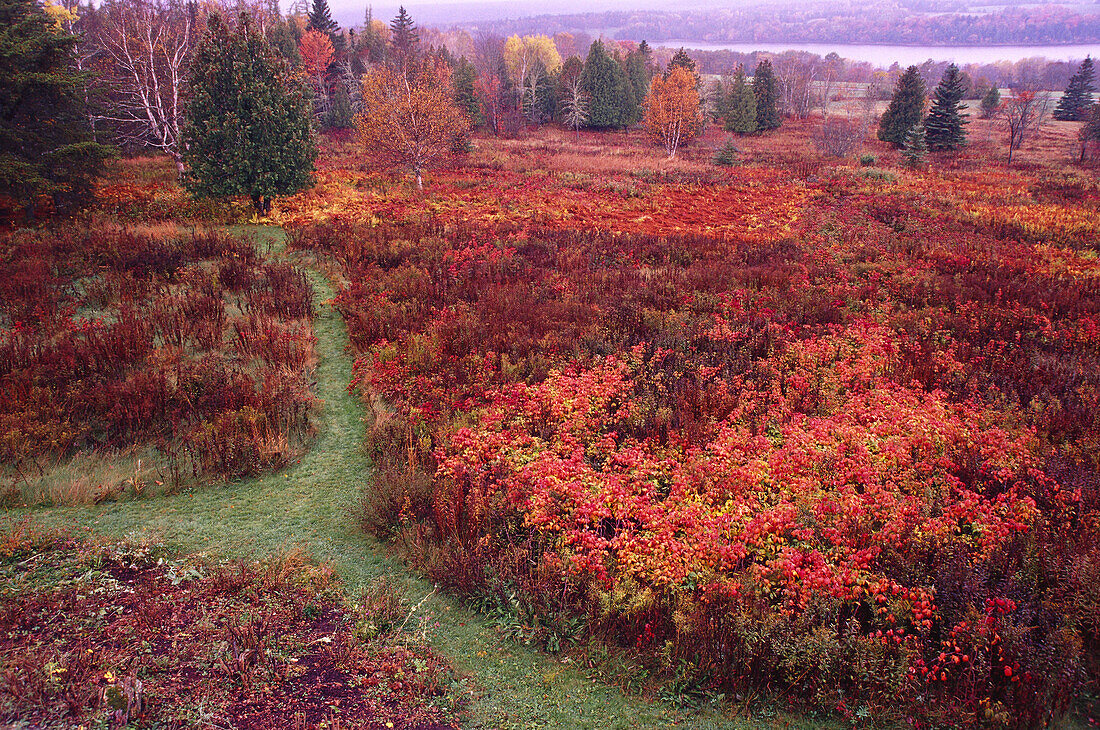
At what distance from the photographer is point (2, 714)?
11.7 ft

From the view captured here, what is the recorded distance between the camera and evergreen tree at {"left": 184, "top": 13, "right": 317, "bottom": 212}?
61.6ft

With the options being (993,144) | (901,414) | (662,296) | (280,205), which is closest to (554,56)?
(993,144)

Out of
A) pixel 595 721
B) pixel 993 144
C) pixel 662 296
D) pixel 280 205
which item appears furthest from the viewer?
pixel 993 144

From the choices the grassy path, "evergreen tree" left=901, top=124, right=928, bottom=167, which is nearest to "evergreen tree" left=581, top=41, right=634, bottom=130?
"evergreen tree" left=901, top=124, right=928, bottom=167

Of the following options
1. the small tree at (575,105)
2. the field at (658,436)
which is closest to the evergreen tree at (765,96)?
the small tree at (575,105)

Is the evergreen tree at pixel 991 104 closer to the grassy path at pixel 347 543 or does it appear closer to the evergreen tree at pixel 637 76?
the evergreen tree at pixel 637 76

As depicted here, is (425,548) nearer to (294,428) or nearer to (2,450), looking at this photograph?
(294,428)

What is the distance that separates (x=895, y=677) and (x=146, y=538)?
24.2ft

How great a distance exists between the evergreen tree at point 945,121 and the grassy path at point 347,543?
51833mm

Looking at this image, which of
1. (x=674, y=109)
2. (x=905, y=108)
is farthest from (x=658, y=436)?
(x=905, y=108)

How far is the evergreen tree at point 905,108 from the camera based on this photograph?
4562cm

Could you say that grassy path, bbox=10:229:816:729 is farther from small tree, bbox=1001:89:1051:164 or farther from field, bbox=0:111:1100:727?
small tree, bbox=1001:89:1051:164

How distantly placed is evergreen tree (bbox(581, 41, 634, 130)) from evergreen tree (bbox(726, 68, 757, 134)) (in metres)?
10.9

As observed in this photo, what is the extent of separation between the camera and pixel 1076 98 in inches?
2498
